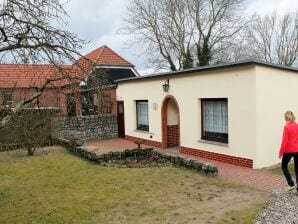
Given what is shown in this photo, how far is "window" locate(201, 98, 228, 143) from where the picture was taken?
13.6 metres

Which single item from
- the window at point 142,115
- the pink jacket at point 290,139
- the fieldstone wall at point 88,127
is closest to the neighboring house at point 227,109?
the window at point 142,115

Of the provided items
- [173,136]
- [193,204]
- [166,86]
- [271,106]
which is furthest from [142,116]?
[193,204]

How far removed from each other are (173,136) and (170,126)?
1.64ft

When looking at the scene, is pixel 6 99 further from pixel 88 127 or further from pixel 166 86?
pixel 88 127

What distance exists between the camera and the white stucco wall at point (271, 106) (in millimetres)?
11930

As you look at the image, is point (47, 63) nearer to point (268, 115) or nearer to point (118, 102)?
point (268, 115)

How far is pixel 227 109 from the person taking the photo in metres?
13.4

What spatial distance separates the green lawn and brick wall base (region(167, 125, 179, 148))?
5195mm

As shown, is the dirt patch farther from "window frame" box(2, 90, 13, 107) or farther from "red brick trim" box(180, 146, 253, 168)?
"window frame" box(2, 90, 13, 107)

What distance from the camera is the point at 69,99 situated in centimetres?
636

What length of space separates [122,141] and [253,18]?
2478 cm

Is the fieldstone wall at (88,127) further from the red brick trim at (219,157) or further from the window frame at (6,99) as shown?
the window frame at (6,99)

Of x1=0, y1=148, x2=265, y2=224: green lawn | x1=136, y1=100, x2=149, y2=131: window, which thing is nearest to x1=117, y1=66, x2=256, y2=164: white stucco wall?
x1=136, y1=100, x2=149, y2=131: window

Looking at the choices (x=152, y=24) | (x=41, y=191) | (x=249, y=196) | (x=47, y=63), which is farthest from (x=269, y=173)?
(x=152, y=24)
